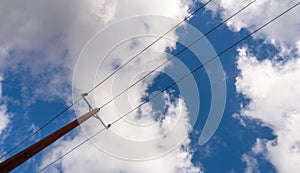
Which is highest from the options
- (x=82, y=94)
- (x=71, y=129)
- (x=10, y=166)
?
(x=82, y=94)

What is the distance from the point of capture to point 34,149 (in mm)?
14195

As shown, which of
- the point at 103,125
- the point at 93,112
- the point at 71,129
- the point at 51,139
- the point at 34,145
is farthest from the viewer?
the point at 103,125

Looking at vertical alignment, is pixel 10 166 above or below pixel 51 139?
below

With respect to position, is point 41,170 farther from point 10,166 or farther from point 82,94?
point 10,166

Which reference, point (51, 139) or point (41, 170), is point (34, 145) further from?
point (41, 170)

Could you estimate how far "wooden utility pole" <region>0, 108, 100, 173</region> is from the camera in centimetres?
1260

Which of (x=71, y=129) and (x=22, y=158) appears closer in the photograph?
(x=22, y=158)

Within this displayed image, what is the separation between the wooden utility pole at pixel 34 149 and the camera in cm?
1260

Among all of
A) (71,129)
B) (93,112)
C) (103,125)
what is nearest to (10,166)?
(71,129)

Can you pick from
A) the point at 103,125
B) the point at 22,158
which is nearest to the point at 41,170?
the point at 103,125

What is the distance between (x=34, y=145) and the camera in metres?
14.3

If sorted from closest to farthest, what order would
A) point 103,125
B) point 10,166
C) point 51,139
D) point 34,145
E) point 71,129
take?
point 10,166 < point 34,145 < point 51,139 < point 71,129 < point 103,125

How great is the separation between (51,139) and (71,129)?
2.09 metres

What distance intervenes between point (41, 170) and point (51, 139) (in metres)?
7.28
